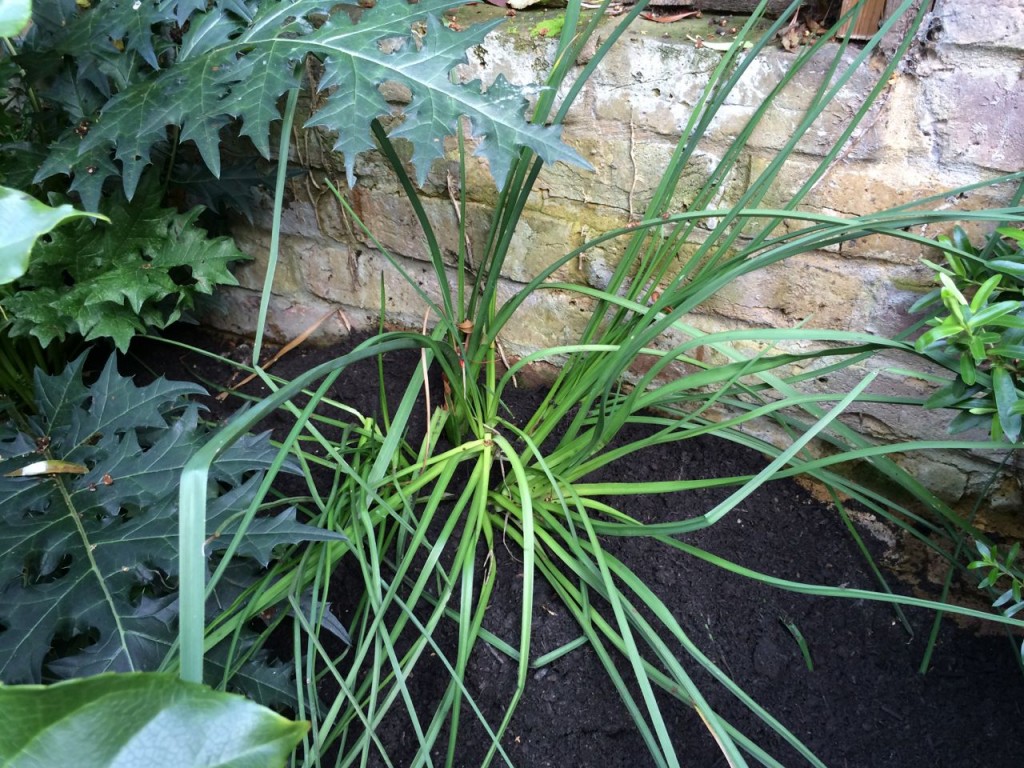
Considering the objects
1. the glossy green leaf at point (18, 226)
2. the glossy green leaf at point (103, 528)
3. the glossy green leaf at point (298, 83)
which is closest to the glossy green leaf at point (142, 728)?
the glossy green leaf at point (18, 226)

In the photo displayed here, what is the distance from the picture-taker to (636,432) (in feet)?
3.86

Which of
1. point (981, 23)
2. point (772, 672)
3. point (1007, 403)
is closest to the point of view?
point (1007, 403)

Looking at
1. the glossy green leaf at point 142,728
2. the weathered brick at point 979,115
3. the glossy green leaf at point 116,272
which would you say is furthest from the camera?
the glossy green leaf at point 116,272

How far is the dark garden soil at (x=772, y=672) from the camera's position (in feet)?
2.90

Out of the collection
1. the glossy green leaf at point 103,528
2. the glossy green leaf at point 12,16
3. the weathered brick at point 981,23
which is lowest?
the glossy green leaf at point 103,528

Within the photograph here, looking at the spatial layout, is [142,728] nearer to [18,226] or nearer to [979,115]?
[18,226]

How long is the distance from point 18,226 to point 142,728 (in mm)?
228

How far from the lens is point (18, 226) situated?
1.07 ft

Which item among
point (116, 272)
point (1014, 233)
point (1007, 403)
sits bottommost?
point (116, 272)

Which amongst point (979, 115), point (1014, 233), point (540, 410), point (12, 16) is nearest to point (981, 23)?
point (979, 115)

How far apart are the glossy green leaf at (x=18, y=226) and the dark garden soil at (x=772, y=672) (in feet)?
2.43

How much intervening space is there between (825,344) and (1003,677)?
474 millimetres

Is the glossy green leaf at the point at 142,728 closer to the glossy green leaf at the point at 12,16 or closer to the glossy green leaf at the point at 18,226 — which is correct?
the glossy green leaf at the point at 18,226

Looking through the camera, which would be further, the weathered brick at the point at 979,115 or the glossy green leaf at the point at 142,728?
the weathered brick at the point at 979,115
